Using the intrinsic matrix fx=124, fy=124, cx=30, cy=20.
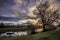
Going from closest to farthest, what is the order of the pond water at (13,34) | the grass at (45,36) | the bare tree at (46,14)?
the pond water at (13,34), the grass at (45,36), the bare tree at (46,14)

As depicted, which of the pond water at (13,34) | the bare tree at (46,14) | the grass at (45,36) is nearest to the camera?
the pond water at (13,34)

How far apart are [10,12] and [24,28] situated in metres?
0.67

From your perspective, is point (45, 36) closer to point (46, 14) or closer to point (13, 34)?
point (46, 14)

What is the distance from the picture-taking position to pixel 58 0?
425cm

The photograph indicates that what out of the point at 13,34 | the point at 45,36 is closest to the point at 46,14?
the point at 45,36

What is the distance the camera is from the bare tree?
406cm

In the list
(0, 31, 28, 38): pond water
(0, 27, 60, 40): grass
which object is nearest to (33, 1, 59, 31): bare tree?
(0, 27, 60, 40): grass

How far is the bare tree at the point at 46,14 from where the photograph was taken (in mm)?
4059

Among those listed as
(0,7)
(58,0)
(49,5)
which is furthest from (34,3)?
(0,7)

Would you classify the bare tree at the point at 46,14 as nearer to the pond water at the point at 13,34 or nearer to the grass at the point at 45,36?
the grass at the point at 45,36

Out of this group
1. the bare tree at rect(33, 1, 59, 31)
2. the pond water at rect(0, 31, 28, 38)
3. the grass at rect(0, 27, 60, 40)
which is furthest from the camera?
the bare tree at rect(33, 1, 59, 31)

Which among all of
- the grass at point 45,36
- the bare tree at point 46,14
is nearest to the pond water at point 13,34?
the grass at point 45,36

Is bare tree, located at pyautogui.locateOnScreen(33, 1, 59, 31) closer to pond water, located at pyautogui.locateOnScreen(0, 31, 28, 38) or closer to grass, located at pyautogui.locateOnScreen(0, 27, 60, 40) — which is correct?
grass, located at pyautogui.locateOnScreen(0, 27, 60, 40)

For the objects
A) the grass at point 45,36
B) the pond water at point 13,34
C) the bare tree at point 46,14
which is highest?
the bare tree at point 46,14
